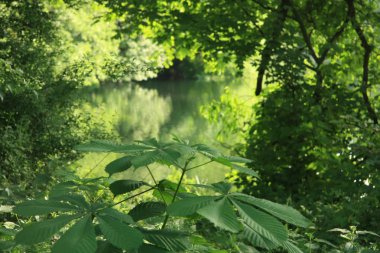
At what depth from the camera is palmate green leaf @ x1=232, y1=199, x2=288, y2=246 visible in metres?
1.38

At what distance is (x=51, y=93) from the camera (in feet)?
21.2

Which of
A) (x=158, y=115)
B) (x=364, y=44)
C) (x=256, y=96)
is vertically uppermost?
(x=364, y=44)

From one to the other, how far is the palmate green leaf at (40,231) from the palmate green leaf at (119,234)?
83mm

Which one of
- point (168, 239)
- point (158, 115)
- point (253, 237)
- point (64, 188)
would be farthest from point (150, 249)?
point (158, 115)

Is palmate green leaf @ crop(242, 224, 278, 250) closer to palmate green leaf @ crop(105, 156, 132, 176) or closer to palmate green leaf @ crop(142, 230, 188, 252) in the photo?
palmate green leaf @ crop(142, 230, 188, 252)

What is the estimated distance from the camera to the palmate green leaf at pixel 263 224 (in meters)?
1.38

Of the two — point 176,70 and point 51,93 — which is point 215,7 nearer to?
point 51,93

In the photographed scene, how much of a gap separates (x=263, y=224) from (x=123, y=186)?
0.55 meters

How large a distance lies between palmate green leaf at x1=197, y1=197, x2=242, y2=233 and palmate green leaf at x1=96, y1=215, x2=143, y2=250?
6.7 inches

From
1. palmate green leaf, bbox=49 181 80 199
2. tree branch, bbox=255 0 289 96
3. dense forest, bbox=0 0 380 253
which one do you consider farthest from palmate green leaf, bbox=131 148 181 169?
tree branch, bbox=255 0 289 96

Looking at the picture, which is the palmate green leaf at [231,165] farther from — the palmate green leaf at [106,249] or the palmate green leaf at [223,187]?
the palmate green leaf at [106,249]

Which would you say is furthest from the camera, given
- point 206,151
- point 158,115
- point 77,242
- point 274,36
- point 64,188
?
point 158,115

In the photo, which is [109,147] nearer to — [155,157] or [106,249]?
[155,157]

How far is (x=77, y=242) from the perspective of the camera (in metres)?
1.28
